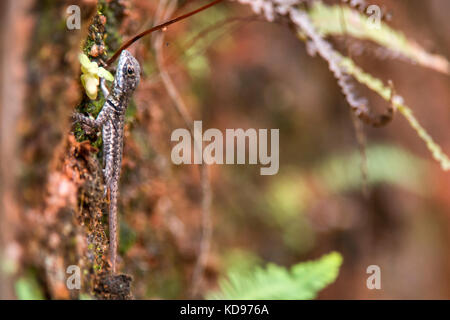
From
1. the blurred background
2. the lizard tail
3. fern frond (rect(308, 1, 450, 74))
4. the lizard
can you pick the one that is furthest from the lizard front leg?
fern frond (rect(308, 1, 450, 74))

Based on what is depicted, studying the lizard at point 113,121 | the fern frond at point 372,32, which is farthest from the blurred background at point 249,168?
the lizard at point 113,121

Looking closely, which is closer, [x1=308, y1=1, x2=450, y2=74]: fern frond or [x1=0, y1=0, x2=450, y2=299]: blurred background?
[x1=308, y1=1, x2=450, y2=74]: fern frond

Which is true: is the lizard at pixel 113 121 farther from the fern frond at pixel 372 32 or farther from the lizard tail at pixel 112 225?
the fern frond at pixel 372 32

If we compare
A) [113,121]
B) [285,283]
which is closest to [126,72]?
[113,121]

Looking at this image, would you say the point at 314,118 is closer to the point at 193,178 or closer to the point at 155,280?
the point at 193,178

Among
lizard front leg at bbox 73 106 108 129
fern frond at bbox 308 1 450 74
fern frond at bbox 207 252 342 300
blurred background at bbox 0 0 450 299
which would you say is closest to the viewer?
lizard front leg at bbox 73 106 108 129

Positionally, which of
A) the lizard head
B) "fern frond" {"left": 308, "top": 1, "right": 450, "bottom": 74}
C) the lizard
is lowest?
the lizard

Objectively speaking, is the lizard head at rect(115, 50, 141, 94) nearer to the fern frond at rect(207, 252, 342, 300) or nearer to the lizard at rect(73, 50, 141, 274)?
the lizard at rect(73, 50, 141, 274)
